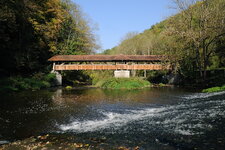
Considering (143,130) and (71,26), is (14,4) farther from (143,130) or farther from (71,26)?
(143,130)

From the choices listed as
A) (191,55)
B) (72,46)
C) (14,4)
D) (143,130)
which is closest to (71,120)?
(143,130)

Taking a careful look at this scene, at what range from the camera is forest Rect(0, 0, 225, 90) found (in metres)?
18.8

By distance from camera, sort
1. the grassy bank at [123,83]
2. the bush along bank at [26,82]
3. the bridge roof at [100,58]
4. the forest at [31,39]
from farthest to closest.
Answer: the bridge roof at [100,58] < the grassy bank at [123,83] < the forest at [31,39] < the bush along bank at [26,82]

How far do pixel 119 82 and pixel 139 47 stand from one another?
18.5 metres

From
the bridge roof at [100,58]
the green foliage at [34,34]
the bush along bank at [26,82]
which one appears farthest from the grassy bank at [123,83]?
the green foliage at [34,34]

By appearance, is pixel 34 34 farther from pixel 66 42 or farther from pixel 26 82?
pixel 66 42

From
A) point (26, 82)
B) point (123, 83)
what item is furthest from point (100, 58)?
→ point (26, 82)

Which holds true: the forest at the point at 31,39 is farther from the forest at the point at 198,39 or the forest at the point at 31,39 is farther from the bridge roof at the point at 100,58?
A: the forest at the point at 198,39

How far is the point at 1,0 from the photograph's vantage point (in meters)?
17.0

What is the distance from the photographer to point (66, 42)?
111ft

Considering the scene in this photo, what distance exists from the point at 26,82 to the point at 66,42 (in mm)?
15643

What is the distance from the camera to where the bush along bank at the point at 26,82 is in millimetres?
17145

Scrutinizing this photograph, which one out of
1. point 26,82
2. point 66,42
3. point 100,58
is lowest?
point 26,82

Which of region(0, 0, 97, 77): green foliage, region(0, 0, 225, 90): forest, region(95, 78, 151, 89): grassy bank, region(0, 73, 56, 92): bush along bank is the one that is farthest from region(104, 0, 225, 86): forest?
region(0, 0, 97, 77): green foliage
